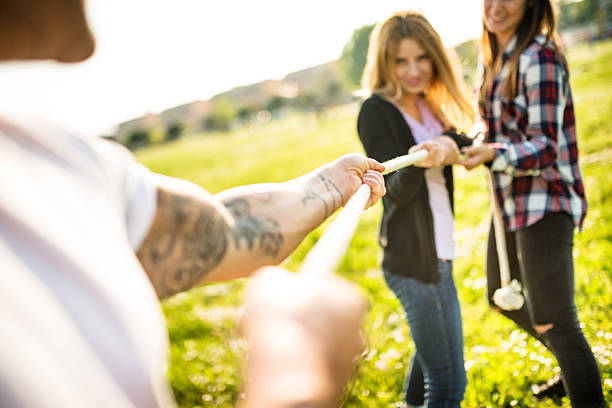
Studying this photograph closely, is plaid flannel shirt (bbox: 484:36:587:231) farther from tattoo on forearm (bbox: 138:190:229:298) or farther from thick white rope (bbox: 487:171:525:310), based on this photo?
tattoo on forearm (bbox: 138:190:229:298)

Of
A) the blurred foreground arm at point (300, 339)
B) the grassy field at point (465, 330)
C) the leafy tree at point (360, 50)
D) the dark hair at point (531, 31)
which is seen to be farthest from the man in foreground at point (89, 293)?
the leafy tree at point (360, 50)

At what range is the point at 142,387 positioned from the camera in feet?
2.53

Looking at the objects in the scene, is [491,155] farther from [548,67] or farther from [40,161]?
[40,161]

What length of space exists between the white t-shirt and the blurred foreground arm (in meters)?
0.26

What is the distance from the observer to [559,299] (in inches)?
82.4

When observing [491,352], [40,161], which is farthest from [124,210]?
[491,352]

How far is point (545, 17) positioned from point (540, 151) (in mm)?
856

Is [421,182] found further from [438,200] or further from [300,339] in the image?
[300,339]

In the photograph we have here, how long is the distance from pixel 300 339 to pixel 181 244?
0.64 meters

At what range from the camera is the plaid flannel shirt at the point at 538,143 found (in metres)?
2.16

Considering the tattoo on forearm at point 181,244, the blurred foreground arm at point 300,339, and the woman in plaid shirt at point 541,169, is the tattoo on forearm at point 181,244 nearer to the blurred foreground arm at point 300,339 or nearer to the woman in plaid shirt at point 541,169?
the blurred foreground arm at point 300,339

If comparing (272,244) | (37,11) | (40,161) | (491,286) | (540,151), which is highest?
(37,11)

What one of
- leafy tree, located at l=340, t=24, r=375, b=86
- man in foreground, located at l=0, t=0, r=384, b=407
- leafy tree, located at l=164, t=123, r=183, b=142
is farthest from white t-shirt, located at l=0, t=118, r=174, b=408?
leafy tree, located at l=164, t=123, r=183, b=142

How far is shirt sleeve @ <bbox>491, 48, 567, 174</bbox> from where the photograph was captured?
2.15m
